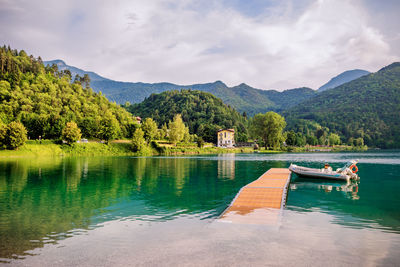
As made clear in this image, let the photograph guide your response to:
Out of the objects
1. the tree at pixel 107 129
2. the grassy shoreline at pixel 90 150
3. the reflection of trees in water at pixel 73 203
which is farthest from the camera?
the tree at pixel 107 129

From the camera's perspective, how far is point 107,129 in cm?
10950

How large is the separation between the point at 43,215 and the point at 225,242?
463 inches

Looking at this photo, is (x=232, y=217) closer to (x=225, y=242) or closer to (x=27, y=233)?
(x=225, y=242)

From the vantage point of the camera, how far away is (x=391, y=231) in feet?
45.3

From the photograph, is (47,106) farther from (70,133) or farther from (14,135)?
(14,135)

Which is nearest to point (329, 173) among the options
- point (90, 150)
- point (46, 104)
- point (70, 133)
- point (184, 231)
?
point (184, 231)

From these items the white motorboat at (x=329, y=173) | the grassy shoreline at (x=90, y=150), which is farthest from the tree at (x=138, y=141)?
the white motorboat at (x=329, y=173)

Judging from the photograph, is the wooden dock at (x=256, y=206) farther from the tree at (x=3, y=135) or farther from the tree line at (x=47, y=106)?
the tree line at (x=47, y=106)

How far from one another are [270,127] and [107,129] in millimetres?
78604

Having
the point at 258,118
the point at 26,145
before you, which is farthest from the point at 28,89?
the point at 258,118

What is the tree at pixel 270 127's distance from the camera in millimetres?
137250

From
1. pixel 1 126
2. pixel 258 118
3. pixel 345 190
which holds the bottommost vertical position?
pixel 345 190

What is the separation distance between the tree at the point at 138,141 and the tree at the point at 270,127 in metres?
62.5

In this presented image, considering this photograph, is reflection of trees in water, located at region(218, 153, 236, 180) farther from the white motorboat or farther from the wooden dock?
the wooden dock
